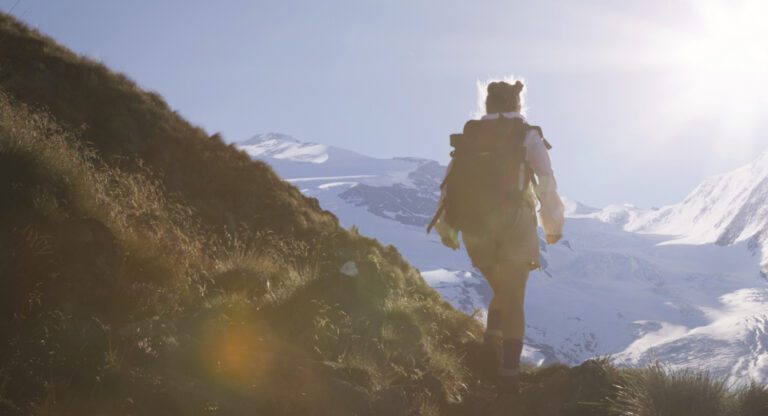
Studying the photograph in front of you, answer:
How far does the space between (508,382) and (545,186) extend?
6.35ft

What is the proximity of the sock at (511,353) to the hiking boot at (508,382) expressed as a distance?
4 centimetres

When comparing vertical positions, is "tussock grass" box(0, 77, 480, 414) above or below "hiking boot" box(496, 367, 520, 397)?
above

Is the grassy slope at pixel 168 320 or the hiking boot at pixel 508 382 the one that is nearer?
the grassy slope at pixel 168 320

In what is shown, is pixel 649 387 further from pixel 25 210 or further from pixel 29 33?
pixel 29 33

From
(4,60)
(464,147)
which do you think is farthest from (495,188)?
(4,60)

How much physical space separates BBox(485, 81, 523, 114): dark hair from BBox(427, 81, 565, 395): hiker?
0.56ft

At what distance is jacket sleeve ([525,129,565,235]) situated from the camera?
234 inches

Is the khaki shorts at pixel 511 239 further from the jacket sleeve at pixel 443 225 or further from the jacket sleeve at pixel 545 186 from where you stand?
the jacket sleeve at pixel 443 225

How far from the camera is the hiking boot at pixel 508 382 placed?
5754 millimetres

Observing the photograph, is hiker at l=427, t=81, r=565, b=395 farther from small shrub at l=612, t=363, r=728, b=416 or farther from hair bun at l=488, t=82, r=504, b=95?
small shrub at l=612, t=363, r=728, b=416

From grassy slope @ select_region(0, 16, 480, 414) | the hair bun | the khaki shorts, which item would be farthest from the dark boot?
the hair bun

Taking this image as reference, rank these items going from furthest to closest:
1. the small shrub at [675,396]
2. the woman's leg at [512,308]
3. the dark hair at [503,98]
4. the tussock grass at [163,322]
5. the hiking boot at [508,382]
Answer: the dark hair at [503,98], the woman's leg at [512,308], the hiking boot at [508,382], the small shrub at [675,396], the tussock grass at [163,322]

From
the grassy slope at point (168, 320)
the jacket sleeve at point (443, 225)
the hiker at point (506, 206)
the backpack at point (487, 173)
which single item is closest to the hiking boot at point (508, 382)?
the hiker at point (506, 206)

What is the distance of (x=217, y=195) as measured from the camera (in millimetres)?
10695
